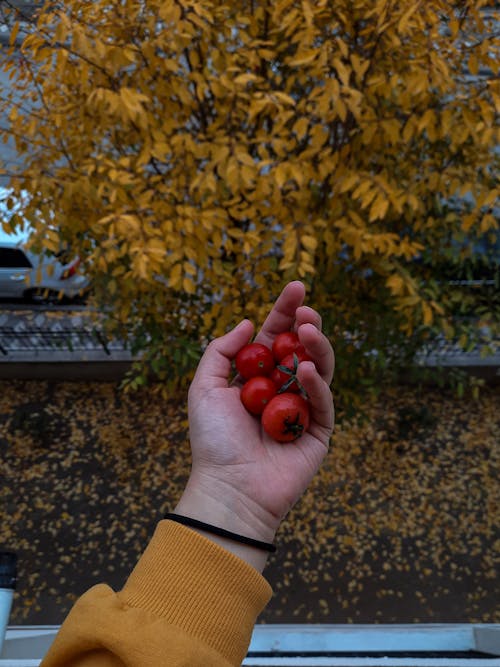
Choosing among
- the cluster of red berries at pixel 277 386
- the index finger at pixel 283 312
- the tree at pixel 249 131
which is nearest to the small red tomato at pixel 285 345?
the cluster of red berries at pixel 277 386

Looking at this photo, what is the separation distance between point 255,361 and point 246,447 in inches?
17.6

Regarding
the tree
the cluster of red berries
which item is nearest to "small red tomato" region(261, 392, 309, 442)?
the cluster of red berries

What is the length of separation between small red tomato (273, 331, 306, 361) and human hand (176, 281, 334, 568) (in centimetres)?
14

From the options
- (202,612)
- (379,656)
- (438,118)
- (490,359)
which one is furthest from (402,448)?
(202,612)

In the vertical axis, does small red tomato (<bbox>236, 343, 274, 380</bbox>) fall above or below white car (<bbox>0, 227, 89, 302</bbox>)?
above

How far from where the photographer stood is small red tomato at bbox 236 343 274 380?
2.30m

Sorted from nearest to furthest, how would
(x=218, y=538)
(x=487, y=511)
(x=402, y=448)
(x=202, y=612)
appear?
1. (x=202, y=612)
2. (x=218, y=538)
3. (x=487, y=511)
4. (x=402, y=448)

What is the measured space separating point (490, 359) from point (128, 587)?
547 cm

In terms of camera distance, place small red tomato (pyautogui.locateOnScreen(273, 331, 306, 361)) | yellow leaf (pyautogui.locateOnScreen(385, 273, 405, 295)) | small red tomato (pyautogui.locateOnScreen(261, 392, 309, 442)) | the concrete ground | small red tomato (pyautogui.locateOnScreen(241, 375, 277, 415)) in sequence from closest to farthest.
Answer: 1. small red tomato (pyautogui.locateOnScreen(261, 392, 309, 442))
2. small red tomato (pyautogui.locateOnScreen(241, 375, 277, 415))
3. small red tomato (pyautogui.locateOnScreen(273, 331, 306, 361))
4. yellow leaf (pyautogui.locateOnScreen(385, 273, 405, 295))
5. the concrete ground

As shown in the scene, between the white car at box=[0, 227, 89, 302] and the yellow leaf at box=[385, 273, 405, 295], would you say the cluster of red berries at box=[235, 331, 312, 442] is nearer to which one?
the yellow leaf at box=[385, 273, 405, 295]

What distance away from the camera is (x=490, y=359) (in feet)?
18.9

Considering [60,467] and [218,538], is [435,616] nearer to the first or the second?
[218,538]

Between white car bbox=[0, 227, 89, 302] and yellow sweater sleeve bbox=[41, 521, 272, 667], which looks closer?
yellow sweater sleeve bbox=[41, 521, 272, 667]

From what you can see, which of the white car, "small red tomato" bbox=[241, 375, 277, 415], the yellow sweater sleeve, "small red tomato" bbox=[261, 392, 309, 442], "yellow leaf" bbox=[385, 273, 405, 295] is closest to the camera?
the yellow sweater sleeve
